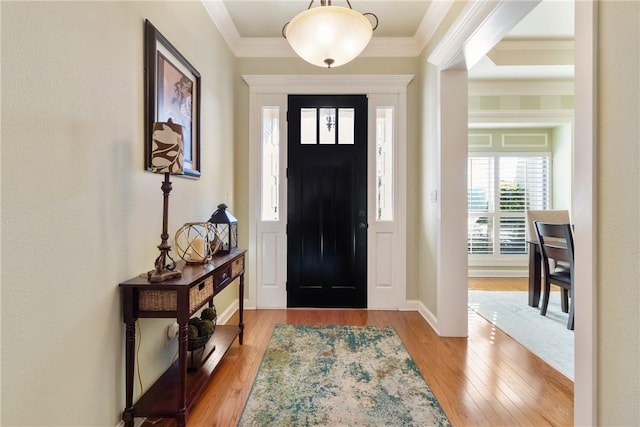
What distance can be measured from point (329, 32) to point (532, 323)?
3.14 m

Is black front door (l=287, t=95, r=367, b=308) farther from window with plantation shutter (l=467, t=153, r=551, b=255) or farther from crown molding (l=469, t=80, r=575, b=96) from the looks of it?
window with plantation shutter (l=467, t=153, r=551, b=255)

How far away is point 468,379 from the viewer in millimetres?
1936

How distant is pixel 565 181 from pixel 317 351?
16.0 feet

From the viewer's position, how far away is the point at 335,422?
1530 millimetres

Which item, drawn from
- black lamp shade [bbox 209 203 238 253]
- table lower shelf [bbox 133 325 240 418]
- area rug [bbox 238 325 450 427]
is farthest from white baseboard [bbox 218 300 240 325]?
black lamp shade [bbox 209 203 238 253]

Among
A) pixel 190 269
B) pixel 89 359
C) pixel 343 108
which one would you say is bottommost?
pixel 89 359

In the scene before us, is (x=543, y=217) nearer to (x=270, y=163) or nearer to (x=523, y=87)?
(x=523, y=87)

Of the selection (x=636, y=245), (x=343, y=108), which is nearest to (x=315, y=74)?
(x=343, y=108)

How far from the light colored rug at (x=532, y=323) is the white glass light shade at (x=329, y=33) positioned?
8.39 feet

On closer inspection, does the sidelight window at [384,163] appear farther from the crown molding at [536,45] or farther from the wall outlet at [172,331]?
the wall outlet at [172,331]

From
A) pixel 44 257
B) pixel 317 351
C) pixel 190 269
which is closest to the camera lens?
pixel 44 257

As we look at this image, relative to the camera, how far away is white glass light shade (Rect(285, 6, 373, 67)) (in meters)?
1.60

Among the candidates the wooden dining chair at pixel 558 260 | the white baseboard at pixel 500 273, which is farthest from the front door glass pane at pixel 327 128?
the white baseboard at pixel 500 273

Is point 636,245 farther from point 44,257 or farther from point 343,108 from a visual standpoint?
point 343,108
